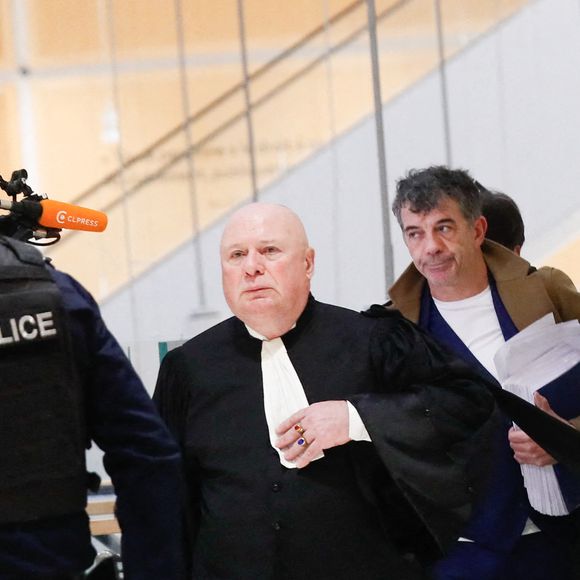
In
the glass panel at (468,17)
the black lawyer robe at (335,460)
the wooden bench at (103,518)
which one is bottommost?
the wooden bench at (103,518)

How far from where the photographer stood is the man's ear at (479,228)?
2.49 metres

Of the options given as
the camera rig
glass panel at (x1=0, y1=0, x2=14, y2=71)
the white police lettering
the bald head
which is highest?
glass panel at (x1=0, y1=0, x2=14, y2=71)

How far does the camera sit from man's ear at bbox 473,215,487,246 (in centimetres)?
249

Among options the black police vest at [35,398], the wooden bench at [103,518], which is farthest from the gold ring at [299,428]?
the wooden bench at [103,518]

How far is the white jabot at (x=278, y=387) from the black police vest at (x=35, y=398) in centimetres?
55

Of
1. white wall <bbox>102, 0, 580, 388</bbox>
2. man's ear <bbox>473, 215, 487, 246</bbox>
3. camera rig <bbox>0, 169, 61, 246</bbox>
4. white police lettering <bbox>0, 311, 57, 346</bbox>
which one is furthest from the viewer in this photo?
white wall <bbox>102, 0, 580, 388</bbox>

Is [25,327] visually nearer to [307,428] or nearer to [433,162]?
[307,428]

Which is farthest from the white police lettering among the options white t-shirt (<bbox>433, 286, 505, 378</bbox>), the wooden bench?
the wooden bench

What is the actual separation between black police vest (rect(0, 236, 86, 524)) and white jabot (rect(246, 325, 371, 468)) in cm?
55

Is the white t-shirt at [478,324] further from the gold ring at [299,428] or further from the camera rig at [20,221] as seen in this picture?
the camera rig at [20,221]

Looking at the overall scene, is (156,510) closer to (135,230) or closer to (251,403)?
(251,403)

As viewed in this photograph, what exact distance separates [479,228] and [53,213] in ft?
3.52

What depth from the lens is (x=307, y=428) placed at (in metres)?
1.95

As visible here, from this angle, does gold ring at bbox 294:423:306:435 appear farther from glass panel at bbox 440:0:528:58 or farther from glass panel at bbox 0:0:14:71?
glass panel at bbox 0:0:14:71
